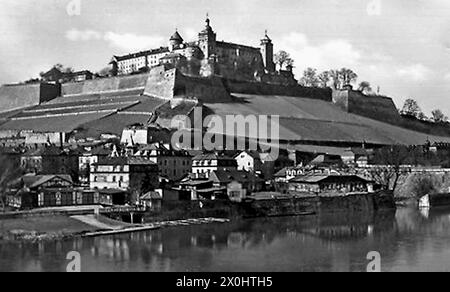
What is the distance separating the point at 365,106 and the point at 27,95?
88.8 feet

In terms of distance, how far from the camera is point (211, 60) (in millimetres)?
50250

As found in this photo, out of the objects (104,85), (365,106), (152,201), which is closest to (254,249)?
(152,201)

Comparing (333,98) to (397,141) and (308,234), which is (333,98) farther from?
(308,234)

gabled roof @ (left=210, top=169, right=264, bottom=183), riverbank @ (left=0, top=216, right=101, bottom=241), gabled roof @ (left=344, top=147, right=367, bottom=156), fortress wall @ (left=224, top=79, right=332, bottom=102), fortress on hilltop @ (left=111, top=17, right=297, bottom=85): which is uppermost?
fortress on hilltop @ (left=111, top=17, right=297, bottom=85)

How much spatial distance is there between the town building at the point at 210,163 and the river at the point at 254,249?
869 cm

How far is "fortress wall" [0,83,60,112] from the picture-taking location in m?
51.7

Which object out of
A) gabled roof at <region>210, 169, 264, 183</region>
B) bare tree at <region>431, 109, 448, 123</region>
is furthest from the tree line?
gabled roof at <region>210, 169, 264, 183</region>

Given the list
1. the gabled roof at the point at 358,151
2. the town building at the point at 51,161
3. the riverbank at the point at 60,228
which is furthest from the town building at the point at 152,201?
the gabled roof at the point at 358,151

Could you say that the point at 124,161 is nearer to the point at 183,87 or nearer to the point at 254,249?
the point at 254,249

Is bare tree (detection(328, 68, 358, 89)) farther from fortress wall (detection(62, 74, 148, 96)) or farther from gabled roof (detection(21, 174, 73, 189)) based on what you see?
gabled roof (detection(21, 174, 73, 189))

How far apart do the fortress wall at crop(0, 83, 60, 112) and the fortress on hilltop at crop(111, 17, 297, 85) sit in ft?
20.9

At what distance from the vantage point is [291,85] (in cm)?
5416
